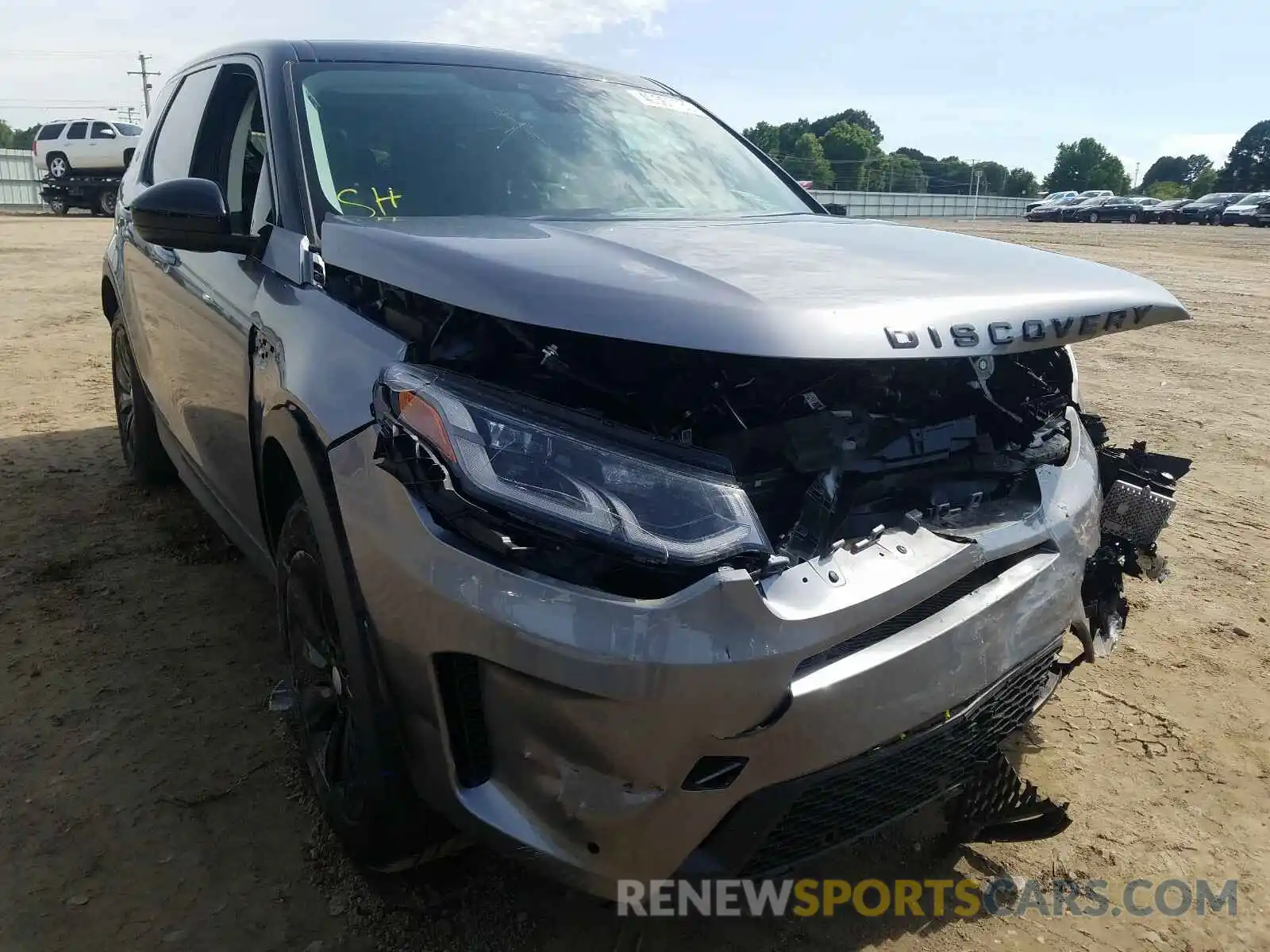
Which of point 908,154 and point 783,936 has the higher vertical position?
point 908,154

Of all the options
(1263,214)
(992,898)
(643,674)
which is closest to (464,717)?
(643,674)

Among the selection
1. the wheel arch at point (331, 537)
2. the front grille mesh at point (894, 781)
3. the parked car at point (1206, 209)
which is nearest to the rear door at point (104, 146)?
the wheel arch at point (331, 537)

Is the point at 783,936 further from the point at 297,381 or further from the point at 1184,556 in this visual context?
the point at 1184,556

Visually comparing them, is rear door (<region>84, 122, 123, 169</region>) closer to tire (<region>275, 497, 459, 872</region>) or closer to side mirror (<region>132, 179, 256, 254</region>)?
side mirror (<region>132, 179, 256, 254</region>)

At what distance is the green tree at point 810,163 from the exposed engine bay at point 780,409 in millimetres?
52432

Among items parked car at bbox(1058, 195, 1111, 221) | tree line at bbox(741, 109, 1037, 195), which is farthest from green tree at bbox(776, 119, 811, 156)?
parked car at bbox(1058, 195, 1111, 221)

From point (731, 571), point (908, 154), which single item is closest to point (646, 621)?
point (731, 571)

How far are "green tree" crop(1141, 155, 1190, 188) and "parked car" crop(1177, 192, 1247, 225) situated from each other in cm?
5988

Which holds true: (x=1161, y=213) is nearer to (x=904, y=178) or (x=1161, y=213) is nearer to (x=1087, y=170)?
(x=904, y=178)

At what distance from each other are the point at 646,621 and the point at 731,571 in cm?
16

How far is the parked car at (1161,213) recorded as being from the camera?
45.4m

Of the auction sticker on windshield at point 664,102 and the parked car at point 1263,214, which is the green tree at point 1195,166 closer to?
the parked car at point 1263,214

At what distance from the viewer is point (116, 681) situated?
2988mm

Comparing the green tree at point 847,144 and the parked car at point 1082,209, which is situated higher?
the green tree at point 847,144
